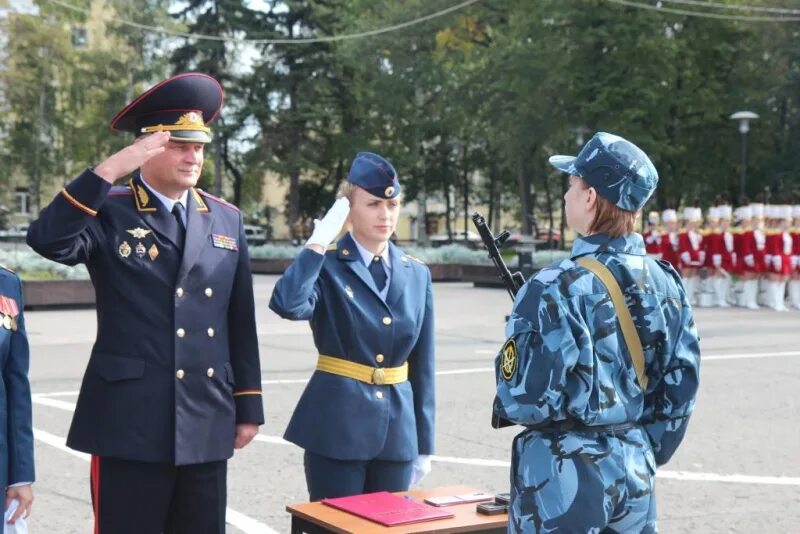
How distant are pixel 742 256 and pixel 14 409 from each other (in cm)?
2050

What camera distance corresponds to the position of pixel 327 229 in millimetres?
4133

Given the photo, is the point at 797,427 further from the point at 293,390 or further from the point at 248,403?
the point at 248,403

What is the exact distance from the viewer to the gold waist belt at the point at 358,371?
4.34 meters

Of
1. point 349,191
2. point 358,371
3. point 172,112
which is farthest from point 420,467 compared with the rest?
point 172,112

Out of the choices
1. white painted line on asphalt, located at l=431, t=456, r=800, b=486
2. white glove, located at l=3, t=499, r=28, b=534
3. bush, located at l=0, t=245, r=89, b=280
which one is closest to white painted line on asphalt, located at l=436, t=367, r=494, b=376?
white painted line on asphalt, located at l=431, t=456, r=800, b=486

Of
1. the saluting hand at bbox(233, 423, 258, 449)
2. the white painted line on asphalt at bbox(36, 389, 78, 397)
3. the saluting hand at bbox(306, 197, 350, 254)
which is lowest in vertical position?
the white painted line on asphalt at bbox(36, 389, 78, 397)

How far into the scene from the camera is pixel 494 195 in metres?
55.8

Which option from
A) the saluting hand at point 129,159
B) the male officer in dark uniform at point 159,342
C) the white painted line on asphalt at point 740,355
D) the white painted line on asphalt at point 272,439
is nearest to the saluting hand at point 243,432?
the male officer in dark uniform at point 159,342

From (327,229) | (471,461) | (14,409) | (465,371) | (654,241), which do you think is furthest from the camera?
(654,241)

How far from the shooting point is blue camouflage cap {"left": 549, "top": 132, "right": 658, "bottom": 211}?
3195 millimetres

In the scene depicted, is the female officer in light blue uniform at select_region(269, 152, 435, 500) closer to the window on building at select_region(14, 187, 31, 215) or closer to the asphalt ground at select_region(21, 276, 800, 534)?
the asphalt ground at select_region(21, 276, 800, 534)

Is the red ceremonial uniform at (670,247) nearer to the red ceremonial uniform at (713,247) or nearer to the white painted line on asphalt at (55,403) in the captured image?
the red ceremonial uniform at (713,247)

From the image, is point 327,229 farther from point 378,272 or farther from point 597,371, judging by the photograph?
point 597,371

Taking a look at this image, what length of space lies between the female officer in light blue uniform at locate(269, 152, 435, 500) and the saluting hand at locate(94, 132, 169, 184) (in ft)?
2.86
